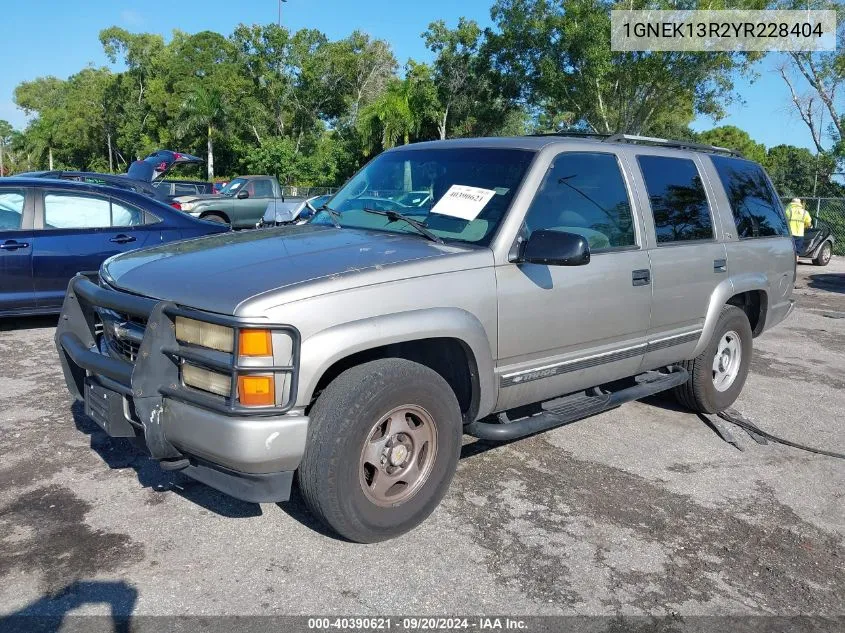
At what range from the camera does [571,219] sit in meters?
4.15

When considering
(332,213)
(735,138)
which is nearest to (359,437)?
(332,213)

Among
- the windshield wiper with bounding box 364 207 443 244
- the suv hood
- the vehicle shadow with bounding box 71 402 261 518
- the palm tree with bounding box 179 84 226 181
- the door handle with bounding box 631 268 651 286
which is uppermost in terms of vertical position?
the palm tree with bounding box 179 84 226 181

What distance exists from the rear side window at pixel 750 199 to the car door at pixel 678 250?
14.0 inches

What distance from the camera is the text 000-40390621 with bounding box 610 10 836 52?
82.9 feet

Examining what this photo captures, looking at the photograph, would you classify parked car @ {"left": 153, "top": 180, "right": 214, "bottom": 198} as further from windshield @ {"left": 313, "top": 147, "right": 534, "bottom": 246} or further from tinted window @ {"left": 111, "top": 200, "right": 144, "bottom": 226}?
windshield @ {"left": 313, "top": 147, "right": 534, "bottom": 246}

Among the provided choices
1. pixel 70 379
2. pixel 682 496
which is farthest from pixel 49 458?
pixel 682 496

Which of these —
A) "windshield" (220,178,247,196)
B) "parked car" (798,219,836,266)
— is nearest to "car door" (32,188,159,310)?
"windshield" (220,178,247,196)

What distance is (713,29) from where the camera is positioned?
82.5ft

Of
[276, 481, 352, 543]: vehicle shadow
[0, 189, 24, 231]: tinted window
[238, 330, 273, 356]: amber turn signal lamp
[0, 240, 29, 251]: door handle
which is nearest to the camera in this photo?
[238, 330, 273, 356]: amber turn signal lamp

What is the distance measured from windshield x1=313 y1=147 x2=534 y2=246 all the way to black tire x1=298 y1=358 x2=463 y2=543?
2.87ft

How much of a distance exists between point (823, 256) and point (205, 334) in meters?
19.1

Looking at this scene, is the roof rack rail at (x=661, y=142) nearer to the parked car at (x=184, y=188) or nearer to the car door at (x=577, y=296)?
the car door at (x=577, y=296)

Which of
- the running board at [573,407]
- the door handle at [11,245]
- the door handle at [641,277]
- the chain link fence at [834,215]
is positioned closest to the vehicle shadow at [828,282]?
the chain link fence at [834,215]

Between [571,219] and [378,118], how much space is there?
113 ft
